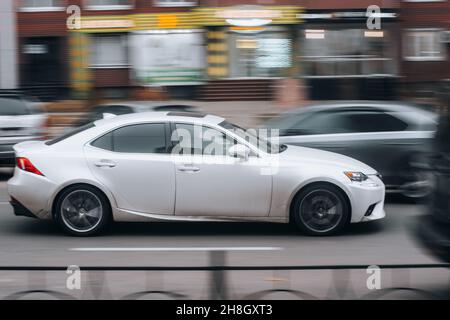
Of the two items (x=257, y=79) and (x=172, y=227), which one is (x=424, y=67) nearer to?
(x=257, y=79)

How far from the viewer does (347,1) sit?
1174 inches

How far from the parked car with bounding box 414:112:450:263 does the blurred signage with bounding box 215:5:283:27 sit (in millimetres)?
23652

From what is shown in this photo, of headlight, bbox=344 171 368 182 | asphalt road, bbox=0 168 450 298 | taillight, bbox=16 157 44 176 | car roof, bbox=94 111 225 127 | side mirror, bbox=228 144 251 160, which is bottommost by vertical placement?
asphalt road, bbox=0 168 450 298

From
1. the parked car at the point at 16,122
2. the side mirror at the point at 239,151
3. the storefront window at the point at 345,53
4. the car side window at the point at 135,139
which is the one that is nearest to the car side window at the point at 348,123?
the side mirror at the point at 239,151

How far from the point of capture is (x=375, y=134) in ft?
38.3

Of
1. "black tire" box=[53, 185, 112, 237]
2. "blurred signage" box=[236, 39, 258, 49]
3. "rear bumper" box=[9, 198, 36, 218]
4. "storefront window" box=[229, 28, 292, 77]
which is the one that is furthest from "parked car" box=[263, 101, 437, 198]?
"blurred signage" box=[236, 39, 258, 49]

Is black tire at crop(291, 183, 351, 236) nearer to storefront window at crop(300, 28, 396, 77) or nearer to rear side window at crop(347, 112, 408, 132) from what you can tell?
rear side window at crop(347, 112, 408, 132)

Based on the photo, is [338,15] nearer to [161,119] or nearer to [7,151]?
[7,151]

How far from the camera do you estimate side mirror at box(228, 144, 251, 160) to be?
9250 mm

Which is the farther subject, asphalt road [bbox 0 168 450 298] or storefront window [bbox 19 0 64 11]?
storefront window [bbox 19 0 64 11]

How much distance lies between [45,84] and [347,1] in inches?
457

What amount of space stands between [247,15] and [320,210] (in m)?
21.7

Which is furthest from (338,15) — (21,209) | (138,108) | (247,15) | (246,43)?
(21,209)

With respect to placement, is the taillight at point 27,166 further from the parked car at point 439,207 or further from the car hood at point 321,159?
the parked car at point 439,207
